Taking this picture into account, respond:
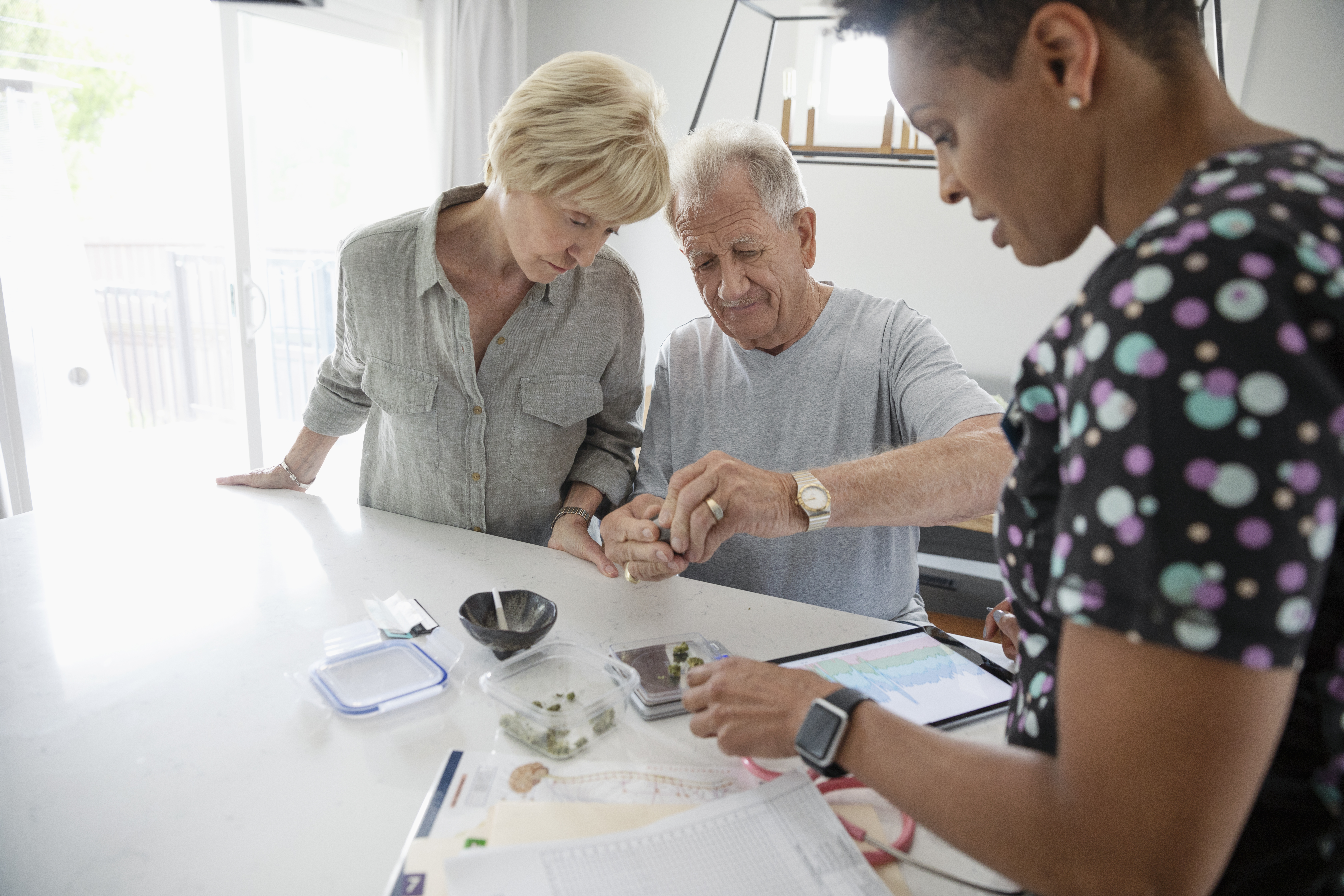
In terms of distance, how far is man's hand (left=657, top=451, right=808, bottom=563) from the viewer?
1.14 metres

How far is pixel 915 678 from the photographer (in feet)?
3.39

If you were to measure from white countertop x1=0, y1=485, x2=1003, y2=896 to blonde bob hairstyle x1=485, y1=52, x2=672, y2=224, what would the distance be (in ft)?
2.16

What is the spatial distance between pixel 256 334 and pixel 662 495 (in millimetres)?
2385

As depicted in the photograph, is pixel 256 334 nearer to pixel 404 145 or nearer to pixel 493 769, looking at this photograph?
pixel 404 145

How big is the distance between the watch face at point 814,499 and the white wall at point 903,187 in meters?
2.63

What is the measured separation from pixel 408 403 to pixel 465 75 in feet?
8.91

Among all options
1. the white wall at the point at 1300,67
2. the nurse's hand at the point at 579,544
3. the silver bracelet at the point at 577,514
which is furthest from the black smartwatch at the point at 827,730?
the white wall at the point at 1300,67

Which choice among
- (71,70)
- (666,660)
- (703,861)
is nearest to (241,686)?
(666,660)

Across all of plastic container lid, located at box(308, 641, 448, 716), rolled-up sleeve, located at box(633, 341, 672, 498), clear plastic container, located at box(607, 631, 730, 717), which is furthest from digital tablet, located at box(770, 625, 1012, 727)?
rolled-up sleeve, located at box(633, 341, 672, 498)

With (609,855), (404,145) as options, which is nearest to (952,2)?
(609,855)

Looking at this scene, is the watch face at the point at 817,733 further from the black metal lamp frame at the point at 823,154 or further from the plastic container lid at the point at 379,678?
the black metal lamp frame at the point at 823,154

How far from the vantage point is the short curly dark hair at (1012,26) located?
0.51 metres

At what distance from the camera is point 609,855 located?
71 cm

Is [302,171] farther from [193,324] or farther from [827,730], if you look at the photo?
[827,730]
